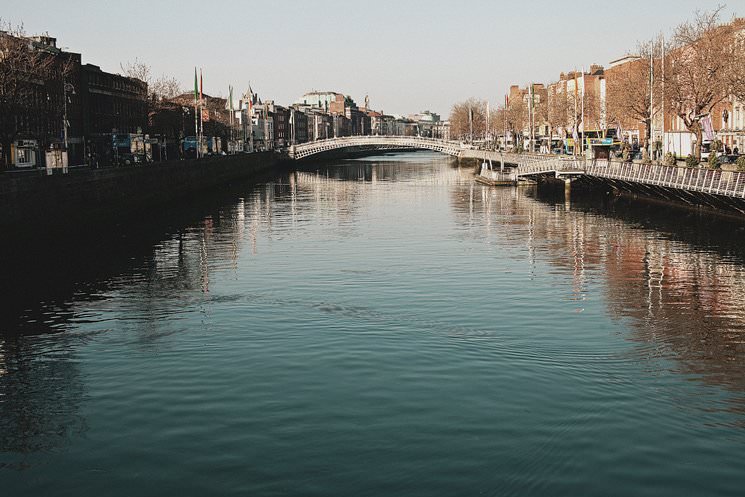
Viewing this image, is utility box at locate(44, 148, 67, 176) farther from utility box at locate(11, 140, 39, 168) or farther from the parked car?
the parked car

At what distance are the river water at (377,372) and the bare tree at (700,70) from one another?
26655 mm

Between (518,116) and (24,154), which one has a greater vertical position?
(518,116)

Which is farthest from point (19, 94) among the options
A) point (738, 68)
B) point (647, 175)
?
point (738, 68)

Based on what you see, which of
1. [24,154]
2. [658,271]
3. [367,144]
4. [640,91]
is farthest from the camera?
[367,144]

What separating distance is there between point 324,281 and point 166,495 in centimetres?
1911

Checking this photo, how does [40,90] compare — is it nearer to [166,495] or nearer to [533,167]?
[533,167]

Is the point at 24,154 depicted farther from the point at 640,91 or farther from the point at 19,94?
the point at 640,91

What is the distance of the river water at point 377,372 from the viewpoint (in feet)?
49.3

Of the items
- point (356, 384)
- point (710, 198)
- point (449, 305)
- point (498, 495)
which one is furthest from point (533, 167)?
point (498, 495)

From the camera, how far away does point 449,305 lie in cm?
2812

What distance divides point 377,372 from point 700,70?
2112 inches

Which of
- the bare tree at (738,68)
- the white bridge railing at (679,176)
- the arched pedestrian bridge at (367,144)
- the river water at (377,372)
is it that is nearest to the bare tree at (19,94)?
the river water at (377,372)

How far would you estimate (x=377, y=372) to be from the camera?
2053 cm

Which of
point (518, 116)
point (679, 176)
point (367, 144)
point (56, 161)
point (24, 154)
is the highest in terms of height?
point (518, 116)
